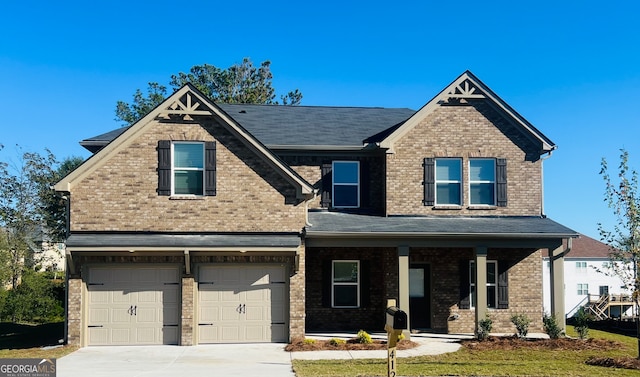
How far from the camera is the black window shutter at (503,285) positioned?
2148cm

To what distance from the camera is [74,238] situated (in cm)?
1789

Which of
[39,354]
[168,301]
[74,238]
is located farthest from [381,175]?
[39,354]

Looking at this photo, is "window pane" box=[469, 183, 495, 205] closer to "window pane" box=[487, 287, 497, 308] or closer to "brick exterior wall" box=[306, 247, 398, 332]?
"window pane" box=[487, 287, 497, 308]

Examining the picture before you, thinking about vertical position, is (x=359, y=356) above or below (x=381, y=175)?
below

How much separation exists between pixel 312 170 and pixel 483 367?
9.55 meters

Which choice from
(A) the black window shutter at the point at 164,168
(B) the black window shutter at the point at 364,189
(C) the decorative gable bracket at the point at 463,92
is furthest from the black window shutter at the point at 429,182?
(A) the black window shutter at the point at 164,168

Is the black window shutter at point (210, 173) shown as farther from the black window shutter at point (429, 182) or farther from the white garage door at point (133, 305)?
the black window shutter at point (429, 182)

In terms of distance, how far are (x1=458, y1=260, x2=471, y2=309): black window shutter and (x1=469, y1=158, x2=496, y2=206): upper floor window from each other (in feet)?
6.92

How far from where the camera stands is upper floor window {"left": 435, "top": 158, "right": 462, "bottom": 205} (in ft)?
70.4

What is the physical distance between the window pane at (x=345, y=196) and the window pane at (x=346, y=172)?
240 millimetres

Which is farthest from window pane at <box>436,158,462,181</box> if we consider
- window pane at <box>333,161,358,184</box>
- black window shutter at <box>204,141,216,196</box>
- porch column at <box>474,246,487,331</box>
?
black window shutter at <box>204,141,216,196</box>

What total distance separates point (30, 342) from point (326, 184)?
10528mm

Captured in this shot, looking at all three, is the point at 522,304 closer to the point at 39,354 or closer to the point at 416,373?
the point at 416,373

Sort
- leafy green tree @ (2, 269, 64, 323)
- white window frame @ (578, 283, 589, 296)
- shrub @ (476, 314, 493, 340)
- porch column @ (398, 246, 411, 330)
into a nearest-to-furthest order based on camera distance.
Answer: shrub @ (476, 314, 493, 340) < porch column @ (398, 246, 411, 330) < leafy green tree @ (2, 269, 64, 323) < white window frame @ (578, 283, 589, 296)
